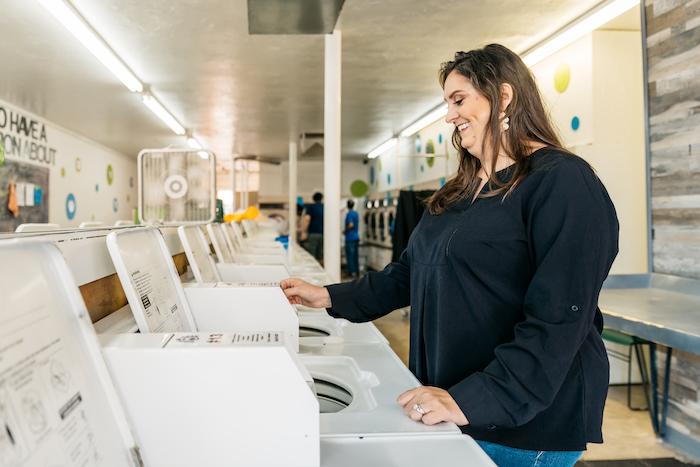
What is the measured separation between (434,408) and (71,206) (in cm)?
1141

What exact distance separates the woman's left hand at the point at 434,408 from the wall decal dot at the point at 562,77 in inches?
190

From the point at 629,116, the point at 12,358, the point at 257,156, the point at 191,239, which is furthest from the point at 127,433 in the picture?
the point at 257,156

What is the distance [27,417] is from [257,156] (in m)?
14.9

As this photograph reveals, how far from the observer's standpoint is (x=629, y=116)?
473 cm

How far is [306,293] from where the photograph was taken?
1.70 metres

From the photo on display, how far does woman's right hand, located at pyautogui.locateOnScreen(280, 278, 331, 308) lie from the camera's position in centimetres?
169

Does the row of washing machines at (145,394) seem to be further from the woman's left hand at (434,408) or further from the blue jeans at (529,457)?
the blue jeans at (529,457)

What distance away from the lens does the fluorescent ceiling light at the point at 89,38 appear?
14.9 feet

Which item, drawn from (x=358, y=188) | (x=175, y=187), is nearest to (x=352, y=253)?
(x=358, y=188)

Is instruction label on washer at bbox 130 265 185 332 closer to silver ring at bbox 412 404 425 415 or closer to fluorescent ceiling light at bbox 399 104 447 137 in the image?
silver ring at bbox 412 404 425 415

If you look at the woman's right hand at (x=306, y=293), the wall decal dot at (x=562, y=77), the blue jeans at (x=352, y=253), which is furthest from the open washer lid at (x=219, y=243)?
the blue jeans at (x=352, y=253)

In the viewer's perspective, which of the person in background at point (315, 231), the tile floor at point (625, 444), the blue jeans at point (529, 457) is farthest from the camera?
the person in background at point (315, 231)

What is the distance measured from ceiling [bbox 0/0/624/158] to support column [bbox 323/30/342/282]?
36 centimetres

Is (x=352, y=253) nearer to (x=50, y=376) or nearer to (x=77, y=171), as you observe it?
(x=77, y=171)
